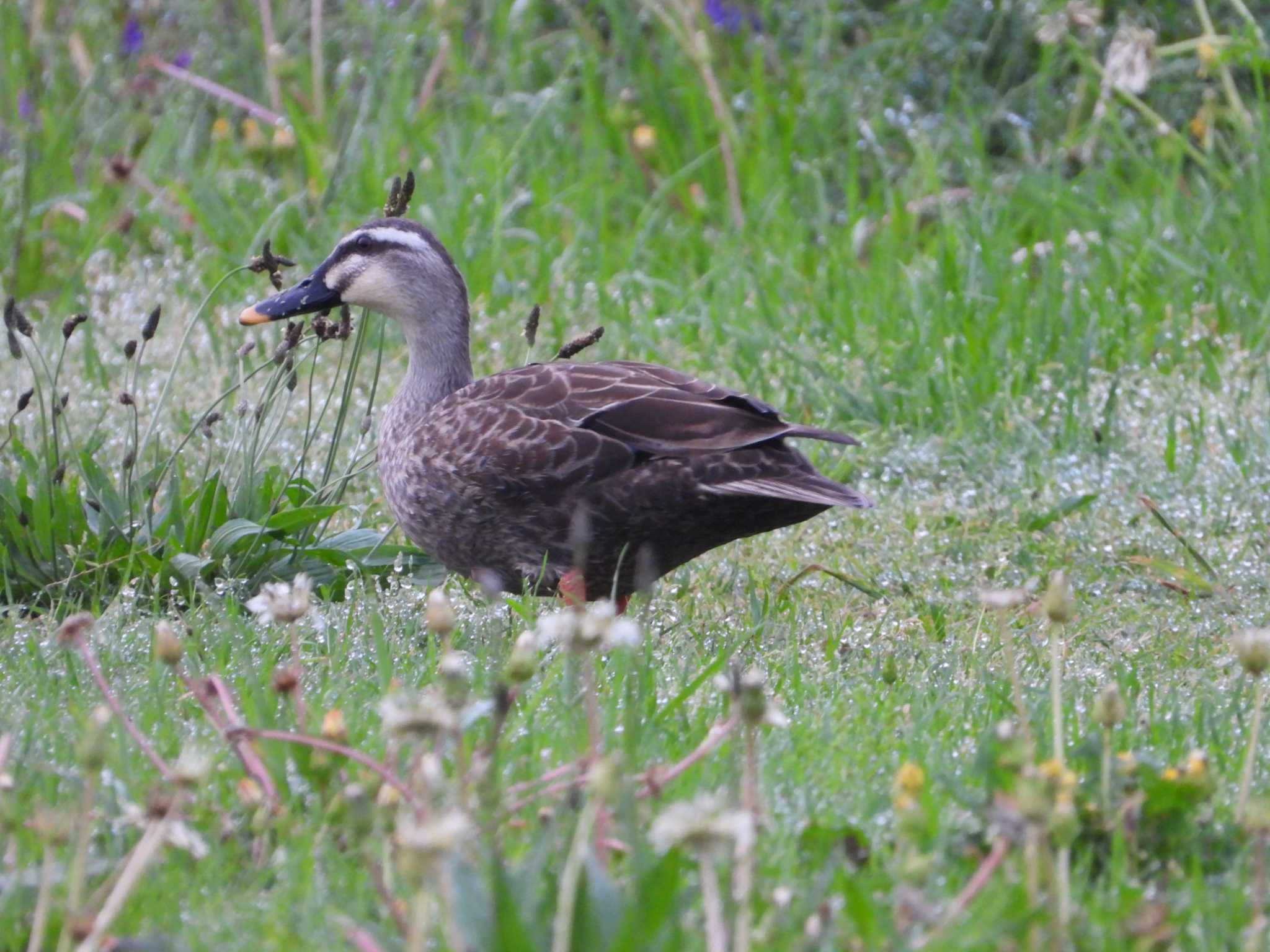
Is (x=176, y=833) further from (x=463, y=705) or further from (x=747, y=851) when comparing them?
(x=747, y=851)

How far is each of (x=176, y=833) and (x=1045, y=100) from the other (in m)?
6.80

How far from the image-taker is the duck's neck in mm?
4773

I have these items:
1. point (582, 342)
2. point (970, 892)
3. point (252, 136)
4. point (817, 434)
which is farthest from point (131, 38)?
point (970, 892)

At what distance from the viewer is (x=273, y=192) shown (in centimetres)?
766

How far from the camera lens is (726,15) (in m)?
8.47

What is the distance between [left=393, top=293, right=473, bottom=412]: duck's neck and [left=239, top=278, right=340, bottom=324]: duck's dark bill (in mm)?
213

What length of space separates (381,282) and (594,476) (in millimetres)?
1048

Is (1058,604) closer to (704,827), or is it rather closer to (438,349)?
(704,827)

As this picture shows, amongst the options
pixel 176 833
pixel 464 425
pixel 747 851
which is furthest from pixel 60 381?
pixel 747 851

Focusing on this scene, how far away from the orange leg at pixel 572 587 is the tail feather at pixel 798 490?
1.24ft

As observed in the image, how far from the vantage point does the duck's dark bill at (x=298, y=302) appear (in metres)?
4.78

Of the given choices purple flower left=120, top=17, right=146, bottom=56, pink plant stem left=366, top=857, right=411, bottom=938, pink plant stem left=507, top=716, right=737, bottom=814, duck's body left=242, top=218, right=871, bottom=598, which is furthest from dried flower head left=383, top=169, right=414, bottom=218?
purple flower left=120, top=17, right=146, bottom=56

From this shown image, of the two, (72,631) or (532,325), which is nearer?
(72,631)

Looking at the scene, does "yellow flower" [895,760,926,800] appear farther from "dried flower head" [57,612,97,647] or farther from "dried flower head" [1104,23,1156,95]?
"dried flower head" [1104,23,1156,95]
